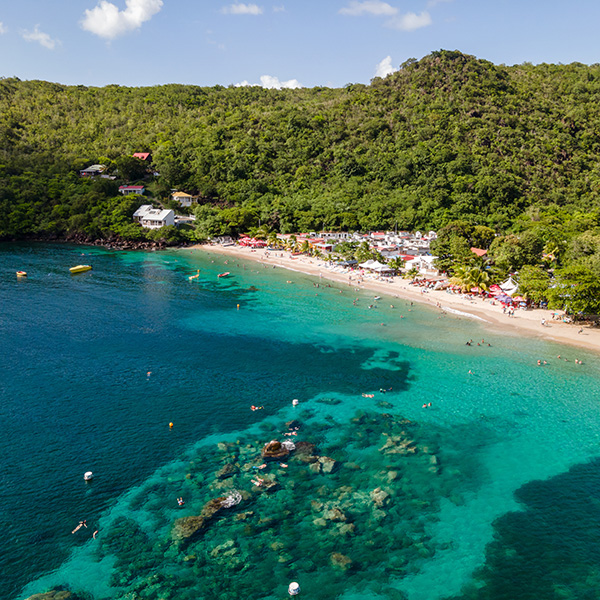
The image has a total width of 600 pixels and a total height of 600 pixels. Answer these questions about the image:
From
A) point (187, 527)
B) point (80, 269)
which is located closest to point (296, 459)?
point (187, 527)

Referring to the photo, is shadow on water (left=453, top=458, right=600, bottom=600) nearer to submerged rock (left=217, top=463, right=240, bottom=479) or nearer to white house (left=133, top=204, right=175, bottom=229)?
submerged rock (left=217, top=463, right=240, bottom=479)

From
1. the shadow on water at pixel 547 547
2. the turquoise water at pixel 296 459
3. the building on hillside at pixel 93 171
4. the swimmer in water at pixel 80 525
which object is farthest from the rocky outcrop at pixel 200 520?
the building on hillside at pixel 93 171

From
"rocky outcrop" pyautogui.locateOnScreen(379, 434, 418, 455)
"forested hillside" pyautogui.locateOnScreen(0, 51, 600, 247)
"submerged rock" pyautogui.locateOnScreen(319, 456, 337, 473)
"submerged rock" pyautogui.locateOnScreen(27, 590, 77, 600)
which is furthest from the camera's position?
"forested hillside" pyautogui.locateOnScreen(0, 51, 600, 247)

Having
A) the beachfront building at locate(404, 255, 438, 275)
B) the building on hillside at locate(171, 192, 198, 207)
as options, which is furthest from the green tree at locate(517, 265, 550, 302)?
the building on hillside at locate(171, 192, 198, 207)

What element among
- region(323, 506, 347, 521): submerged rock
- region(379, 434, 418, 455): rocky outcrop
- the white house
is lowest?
region(323, 506, 347, 521): submerged rock

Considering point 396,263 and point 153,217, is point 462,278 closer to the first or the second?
point 396,263

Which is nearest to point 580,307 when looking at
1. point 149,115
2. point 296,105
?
point 296,105

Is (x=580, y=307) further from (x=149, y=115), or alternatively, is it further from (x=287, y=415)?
(x=149, y=115)
